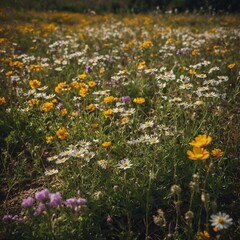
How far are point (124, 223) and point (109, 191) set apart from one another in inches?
11.0

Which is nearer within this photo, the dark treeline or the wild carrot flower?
the wild carrot flower

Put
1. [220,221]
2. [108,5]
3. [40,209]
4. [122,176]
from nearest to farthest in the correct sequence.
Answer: [220,221]
[40,209]
[122,176]
[108,5]

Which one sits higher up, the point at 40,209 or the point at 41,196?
the point at 41,196

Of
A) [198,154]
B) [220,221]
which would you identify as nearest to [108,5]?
[198,154]

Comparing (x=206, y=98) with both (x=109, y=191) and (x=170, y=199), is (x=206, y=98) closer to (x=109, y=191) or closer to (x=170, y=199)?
(x=170, y=199)

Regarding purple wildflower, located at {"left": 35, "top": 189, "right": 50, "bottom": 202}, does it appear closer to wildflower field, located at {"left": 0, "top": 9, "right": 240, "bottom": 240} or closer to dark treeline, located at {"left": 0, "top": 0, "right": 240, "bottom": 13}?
wildflower field, located at {"left": 0, "top": 9, "right": 240, "bottom": 240}

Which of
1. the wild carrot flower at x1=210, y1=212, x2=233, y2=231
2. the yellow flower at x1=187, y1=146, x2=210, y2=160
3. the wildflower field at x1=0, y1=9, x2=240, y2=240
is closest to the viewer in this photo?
the wild carrot flower at x1=210, y1=212, x2=233, y2=231

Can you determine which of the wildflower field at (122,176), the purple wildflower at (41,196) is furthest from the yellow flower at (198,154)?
the purple wildflower at (41,196)

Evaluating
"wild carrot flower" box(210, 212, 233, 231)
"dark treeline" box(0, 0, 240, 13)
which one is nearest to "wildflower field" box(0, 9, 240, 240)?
"wild carrot flower" box(210, 212, 233, 231)

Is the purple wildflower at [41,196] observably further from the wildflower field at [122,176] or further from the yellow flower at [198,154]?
the yellow flower at [198,154]

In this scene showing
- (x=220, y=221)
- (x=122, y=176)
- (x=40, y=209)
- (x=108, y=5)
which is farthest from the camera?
(x=108, y=5)

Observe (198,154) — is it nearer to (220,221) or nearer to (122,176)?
(220,221)

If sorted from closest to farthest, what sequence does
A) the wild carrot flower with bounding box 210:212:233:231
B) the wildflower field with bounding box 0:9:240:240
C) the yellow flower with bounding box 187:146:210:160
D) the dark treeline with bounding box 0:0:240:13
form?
the wild carrot flower with bounding box 210:212:233:231
the yellow flower with bounding box 187:146:210:160
the wildflower field with bounding box 0:9:240:240
the dark treeline with bounding box 0:0:240:13

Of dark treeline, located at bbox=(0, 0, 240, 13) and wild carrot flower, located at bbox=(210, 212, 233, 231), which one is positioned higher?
dark treeline, located at bbox=(0, 0, 240, 13)
